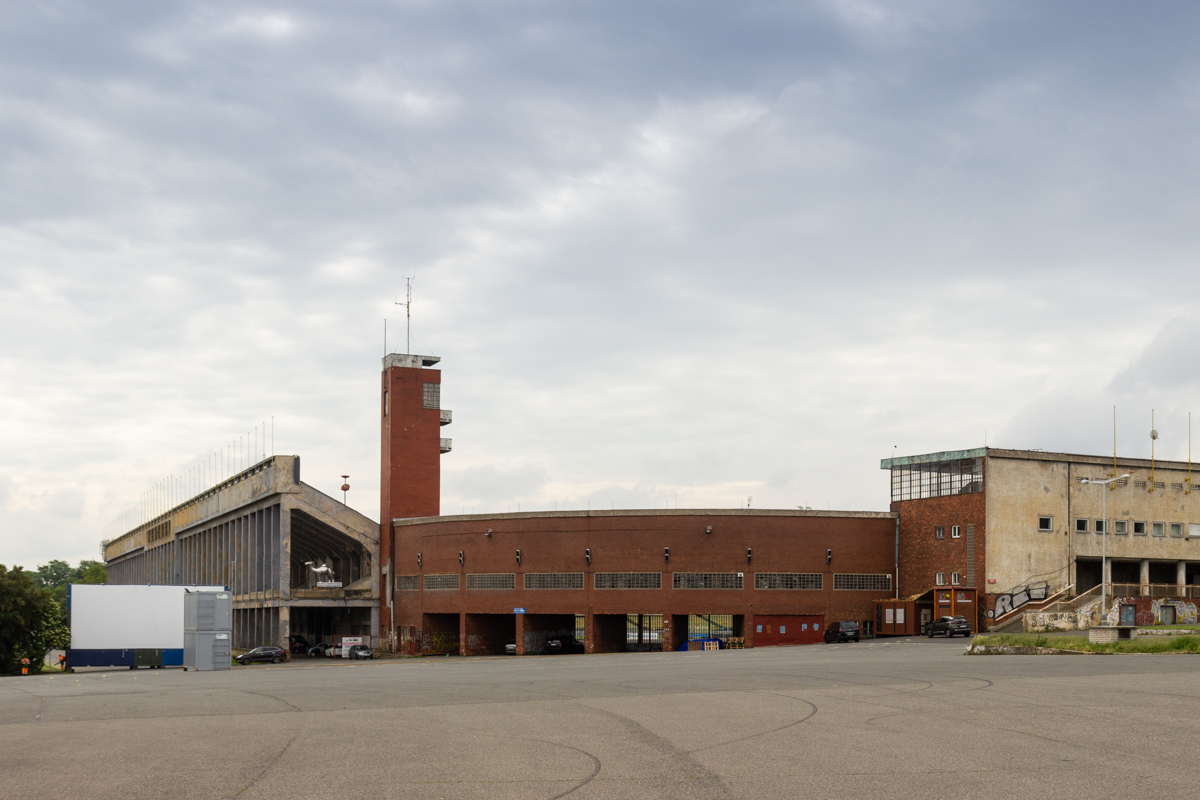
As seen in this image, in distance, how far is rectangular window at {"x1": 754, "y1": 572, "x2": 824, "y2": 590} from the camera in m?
72.6

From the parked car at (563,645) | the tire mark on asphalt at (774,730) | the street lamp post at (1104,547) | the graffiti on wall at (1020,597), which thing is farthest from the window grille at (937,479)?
the tire mark on asphalt at (774,730)

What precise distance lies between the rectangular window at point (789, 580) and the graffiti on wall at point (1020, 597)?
36.5ft

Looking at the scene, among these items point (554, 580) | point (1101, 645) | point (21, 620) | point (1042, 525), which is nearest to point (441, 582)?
point (554, 580)

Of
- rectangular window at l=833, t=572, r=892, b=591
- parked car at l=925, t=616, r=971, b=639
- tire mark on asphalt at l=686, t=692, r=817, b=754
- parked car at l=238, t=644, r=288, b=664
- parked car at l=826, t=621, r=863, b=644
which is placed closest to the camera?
tire mark on asphalt at l=686, t=692, r=817, b=754

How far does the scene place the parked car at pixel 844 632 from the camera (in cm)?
6656

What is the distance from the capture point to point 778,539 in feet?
240

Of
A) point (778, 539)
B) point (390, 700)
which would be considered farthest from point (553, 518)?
point (390, 700)

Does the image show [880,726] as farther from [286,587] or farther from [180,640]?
[286,587]

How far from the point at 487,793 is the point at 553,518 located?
62.7 metres

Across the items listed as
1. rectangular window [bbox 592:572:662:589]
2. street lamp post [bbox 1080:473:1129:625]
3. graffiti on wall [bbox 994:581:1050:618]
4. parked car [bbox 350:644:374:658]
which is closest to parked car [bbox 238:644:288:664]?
parked car [bbox 350:644:374:658]

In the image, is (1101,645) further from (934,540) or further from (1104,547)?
(934,540)

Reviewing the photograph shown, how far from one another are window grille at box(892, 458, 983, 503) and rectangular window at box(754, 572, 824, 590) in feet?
29.2

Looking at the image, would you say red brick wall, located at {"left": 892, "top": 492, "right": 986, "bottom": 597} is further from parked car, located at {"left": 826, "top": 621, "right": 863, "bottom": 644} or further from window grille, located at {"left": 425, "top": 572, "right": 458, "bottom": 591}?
window grille, located at {"left": 425, "top": 572, "right": 458, "bottom": 591}

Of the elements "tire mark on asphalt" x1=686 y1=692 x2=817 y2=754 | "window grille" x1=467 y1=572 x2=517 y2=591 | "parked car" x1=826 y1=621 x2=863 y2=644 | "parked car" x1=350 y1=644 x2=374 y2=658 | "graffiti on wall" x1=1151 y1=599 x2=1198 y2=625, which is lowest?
"parked car" x1=350 y1=644 x2=374 y2=658
